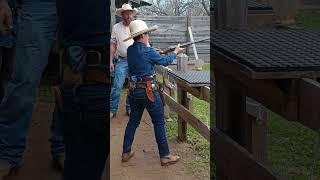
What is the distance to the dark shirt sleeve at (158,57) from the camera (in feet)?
3.48

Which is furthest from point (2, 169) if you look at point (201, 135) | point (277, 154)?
point (277, 154)

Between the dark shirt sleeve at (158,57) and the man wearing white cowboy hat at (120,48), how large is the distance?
2.0 inches

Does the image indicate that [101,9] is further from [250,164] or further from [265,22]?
[250,164]

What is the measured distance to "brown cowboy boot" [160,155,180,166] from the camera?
3.51 ft

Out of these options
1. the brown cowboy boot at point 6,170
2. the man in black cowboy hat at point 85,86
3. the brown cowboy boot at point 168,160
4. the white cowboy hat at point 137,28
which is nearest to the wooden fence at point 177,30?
the white cowboy hat at point 137,28

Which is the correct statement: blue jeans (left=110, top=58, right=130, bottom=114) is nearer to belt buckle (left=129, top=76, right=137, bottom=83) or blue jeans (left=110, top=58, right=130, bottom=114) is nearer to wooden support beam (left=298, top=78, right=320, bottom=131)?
belt buckle (left=129, top=76, right=137, bottom=83)

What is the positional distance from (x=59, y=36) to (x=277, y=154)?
1.03 meters

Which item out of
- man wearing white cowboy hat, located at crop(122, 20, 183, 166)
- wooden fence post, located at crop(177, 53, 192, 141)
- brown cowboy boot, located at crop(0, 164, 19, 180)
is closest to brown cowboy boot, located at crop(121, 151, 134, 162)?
man wearing white cowboy hat, located at crop(122, 20, 183, 166)

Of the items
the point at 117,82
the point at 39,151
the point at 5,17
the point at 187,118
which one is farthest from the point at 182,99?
the point at 5,17

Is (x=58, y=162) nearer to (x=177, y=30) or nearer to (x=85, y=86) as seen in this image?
(x=85, y=86)

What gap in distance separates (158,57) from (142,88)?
8cm

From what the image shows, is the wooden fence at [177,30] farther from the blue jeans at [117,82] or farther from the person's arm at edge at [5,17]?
the person's arm at edge at [5,17]

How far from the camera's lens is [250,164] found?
4.26ft

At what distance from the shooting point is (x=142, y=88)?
1.06 metres
